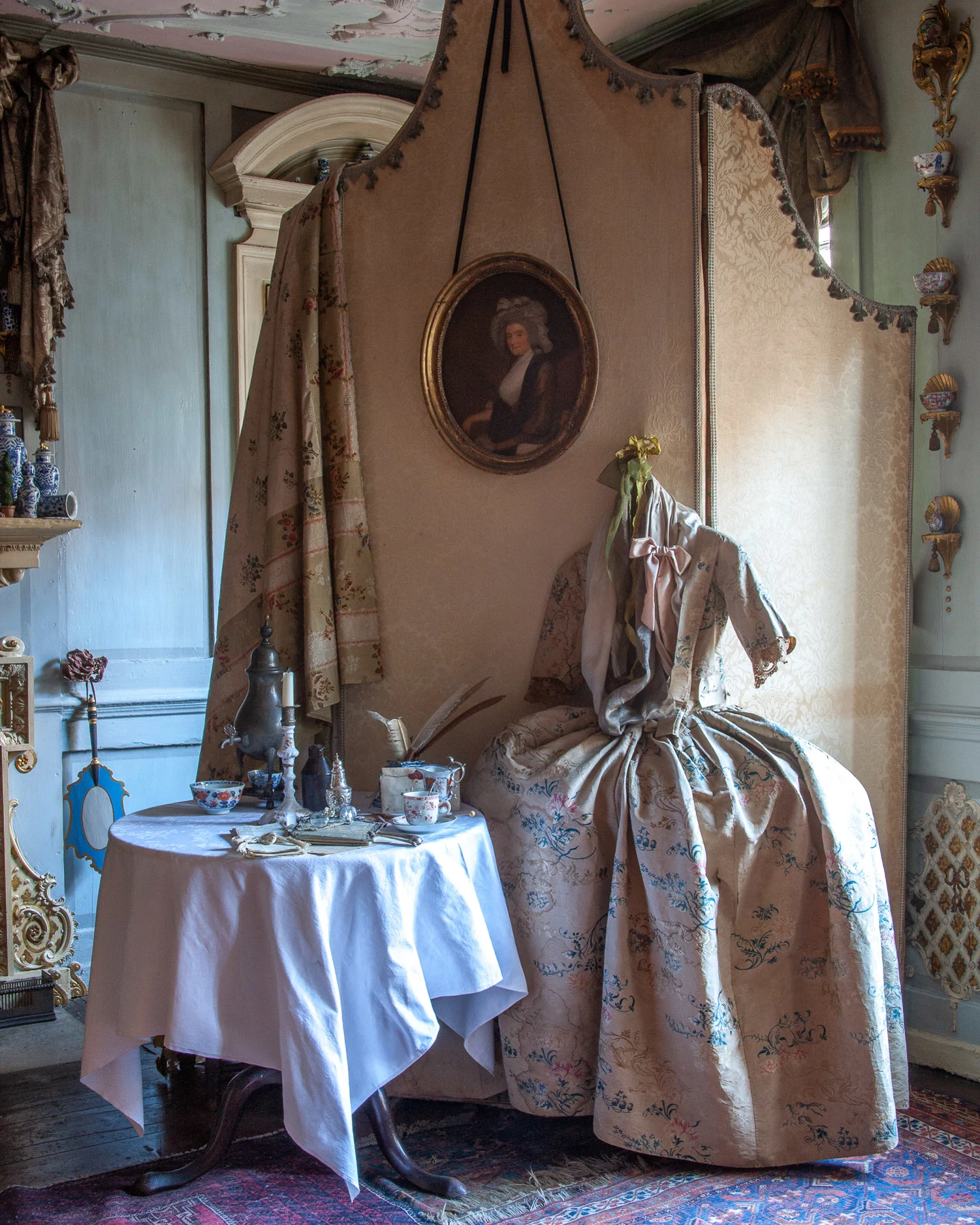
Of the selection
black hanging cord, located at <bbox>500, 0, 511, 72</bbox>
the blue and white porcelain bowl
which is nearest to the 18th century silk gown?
the blue and white porcelain bowl

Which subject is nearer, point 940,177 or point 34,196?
point 940,177

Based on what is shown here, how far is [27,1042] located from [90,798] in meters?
0.84

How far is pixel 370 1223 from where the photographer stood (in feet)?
7.42

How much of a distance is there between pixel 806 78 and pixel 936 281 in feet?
2.51

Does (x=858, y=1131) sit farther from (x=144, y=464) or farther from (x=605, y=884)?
(x=144, y=464)

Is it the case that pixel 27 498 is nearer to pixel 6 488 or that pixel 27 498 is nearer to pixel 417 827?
pixel 6 488

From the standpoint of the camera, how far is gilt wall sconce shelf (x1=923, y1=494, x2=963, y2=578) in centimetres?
312

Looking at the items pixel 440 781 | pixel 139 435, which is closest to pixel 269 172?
pixel 139 435

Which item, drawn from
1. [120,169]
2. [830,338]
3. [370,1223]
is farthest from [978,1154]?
[120,169]

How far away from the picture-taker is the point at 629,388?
292 centimetres

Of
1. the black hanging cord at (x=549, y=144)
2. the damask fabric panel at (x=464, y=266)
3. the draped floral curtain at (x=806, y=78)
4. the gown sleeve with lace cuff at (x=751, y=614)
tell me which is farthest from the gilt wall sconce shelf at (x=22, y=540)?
the draped floral curtain at (x=806, y=78)

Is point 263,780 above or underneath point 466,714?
underneath

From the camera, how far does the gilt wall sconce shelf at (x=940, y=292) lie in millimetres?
3090

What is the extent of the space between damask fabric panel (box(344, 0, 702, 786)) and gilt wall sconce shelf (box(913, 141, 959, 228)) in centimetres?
75
